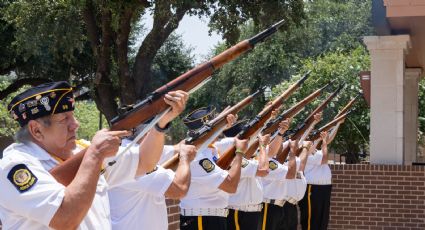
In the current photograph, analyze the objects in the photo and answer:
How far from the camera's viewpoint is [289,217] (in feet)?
32.2

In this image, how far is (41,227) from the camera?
10.8 feet

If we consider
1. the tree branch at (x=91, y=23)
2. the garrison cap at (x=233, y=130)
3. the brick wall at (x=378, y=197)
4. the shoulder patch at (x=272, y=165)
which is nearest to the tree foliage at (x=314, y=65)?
the tree branch at (x=91, y=23)

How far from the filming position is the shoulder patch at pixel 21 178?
126 inches

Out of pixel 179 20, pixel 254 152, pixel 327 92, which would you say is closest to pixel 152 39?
pixel 179 20

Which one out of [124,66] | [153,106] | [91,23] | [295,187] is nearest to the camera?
[153,106]

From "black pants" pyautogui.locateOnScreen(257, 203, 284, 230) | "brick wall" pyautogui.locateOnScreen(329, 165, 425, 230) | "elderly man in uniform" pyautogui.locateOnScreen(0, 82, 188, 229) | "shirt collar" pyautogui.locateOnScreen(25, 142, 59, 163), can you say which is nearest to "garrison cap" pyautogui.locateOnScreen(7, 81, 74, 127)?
"elderly man in uniform" pyautogui.locateOnScreen(0, 82, 188, 229)

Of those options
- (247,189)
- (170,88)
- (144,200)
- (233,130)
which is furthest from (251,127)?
(170,88)

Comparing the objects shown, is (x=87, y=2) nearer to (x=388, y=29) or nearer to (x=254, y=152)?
(x=388, y=29)

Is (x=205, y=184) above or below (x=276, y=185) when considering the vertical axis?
below

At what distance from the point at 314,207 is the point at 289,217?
5.73 feet

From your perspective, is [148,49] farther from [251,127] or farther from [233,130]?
[251,127]

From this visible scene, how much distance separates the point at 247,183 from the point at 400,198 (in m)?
5.11

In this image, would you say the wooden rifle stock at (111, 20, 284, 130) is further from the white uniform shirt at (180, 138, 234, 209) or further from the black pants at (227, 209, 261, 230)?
the black pants at (227, 209, 261, 230)

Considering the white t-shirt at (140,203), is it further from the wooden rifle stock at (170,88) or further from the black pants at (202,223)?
the black pants at (202,223)
